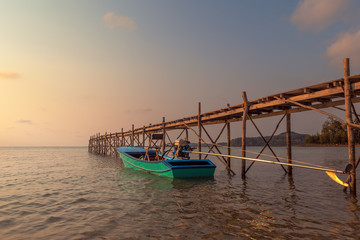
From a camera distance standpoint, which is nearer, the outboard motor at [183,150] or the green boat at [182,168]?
the green boat at [182,168]

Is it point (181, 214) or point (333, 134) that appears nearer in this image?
point (181, 214)

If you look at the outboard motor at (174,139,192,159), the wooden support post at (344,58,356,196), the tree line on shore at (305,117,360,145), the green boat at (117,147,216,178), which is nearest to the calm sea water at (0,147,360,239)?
the wooden support post at (344,58,356,196)

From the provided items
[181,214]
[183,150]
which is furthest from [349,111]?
[183,150]

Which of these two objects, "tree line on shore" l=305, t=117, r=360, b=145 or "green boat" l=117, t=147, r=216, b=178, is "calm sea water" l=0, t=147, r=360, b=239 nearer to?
"green boat" l=117, t=147, r=216, b=178

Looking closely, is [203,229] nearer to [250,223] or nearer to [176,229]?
[176,229]

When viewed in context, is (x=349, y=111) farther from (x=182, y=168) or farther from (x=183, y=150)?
(x=183, y=150)

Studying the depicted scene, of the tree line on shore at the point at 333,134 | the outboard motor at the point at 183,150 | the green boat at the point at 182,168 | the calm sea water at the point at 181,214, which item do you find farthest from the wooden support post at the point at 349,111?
the tree line on shore at the point at 333,134

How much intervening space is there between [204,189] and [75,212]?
654cm

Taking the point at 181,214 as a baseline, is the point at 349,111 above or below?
above

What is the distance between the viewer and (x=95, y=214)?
8.12 metres

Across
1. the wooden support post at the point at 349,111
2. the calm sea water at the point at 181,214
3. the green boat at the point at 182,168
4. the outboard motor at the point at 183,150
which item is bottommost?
the calm sea water at the point at 181,214

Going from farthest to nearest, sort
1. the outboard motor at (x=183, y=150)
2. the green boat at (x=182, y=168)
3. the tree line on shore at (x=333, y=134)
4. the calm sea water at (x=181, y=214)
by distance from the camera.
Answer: the tree line on shore at (x=333, y=134) < the outboard motor at (x=183, y=150) < the green boat at (x=182, y=168) < the calm sea water at (x=181, y=214)

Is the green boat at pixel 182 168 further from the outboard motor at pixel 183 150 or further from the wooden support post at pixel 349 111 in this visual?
the wooden support post at pixel 349 111

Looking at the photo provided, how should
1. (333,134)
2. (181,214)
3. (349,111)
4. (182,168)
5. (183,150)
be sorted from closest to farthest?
(181,214)
(349,111)
(182,168)
(183,150)
(333,134)
